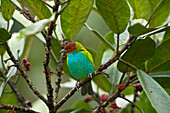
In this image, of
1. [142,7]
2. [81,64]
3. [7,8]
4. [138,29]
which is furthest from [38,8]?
[81,64]

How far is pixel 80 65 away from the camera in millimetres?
2482

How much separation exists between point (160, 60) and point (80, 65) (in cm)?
99

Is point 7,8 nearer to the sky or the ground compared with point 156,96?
nearer to the sky

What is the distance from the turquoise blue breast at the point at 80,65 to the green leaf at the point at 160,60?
0.81m

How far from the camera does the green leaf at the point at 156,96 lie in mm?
1183

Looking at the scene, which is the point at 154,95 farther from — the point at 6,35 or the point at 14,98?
the point at 14,98

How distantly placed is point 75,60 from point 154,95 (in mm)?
1337

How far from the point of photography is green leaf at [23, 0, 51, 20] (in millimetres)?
1536

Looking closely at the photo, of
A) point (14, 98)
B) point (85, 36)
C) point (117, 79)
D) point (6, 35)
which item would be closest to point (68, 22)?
point (6, 35)

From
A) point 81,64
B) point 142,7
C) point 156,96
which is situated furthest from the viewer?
point 81,64

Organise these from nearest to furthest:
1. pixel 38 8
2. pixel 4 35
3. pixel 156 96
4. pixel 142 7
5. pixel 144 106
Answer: pixel 156 96, pixel 4 35, pixel 38 8, pixel 142 7, pixel 144 106

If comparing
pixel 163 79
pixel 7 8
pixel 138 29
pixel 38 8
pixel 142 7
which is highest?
pixel 7 8

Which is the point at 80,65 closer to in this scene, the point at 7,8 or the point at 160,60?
the point at 160,60

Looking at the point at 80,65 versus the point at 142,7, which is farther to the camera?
the point at 80,65
